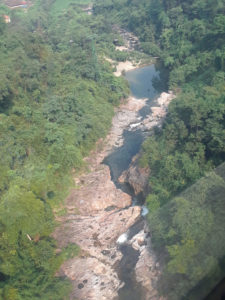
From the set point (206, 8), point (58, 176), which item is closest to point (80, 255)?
point (58, 176)

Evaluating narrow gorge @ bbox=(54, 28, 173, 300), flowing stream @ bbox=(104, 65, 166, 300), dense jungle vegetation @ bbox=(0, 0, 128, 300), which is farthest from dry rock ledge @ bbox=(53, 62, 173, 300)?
dense jungle vegetation @ bbox=(0, 0, 128, 300)

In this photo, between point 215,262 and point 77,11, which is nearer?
point 215,262

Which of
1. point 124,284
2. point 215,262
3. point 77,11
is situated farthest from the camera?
point 77,11

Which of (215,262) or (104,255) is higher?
(215,262)

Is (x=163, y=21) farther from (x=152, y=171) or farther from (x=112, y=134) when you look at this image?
(x=152, y=171)

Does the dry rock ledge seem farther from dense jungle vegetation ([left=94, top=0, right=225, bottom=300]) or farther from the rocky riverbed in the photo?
dense jungle vegetation ([left=94, top=0, right=225, bottom=300])

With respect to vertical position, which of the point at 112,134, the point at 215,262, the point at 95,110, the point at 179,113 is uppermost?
the point at 215,262

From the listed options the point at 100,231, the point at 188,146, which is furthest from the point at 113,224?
the point at 188,146
